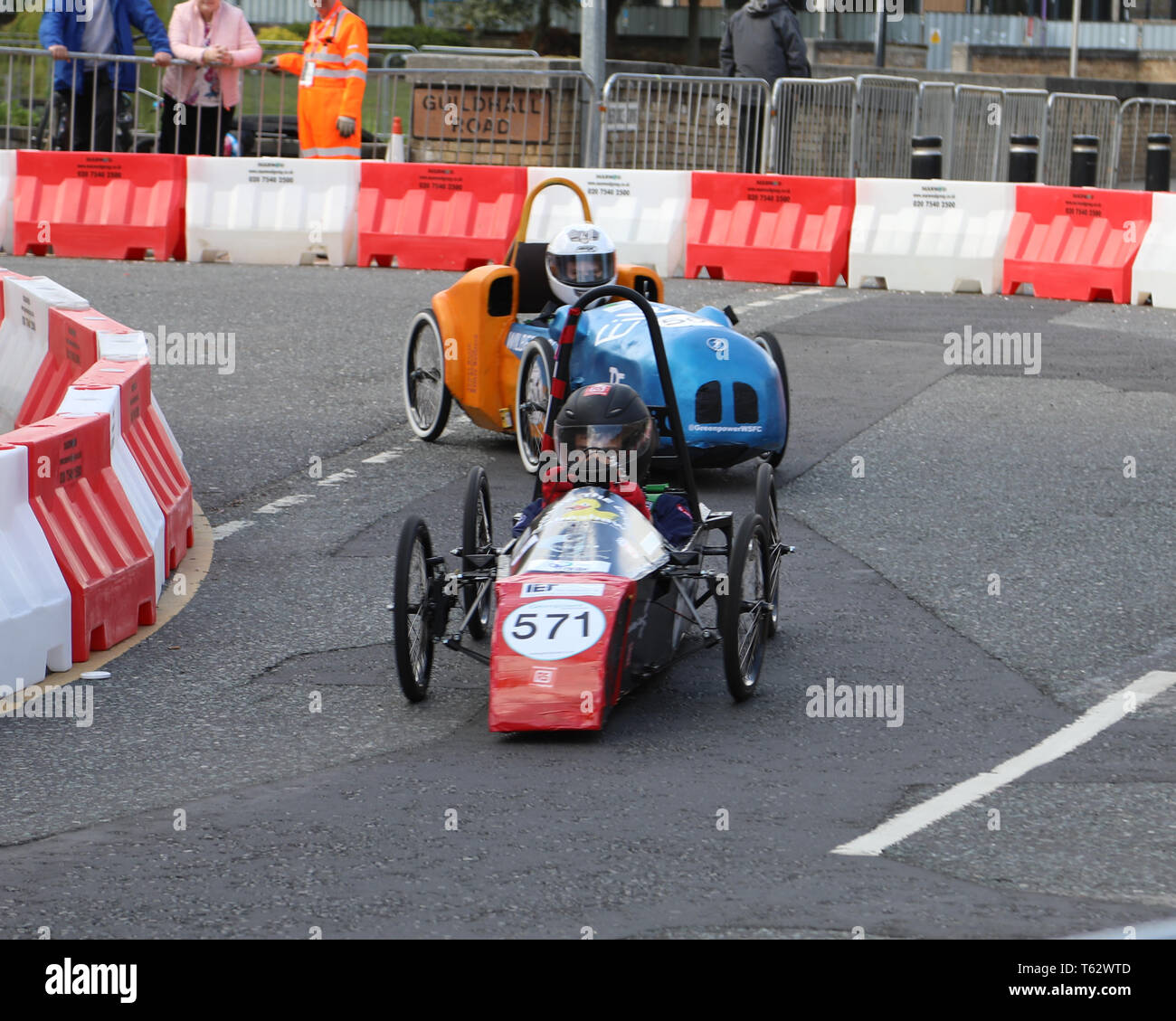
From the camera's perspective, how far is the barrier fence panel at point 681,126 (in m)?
21.0

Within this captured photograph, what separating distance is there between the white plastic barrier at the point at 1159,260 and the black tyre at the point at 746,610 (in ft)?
33.8

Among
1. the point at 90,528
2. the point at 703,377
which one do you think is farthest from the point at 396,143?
the point at 90,528

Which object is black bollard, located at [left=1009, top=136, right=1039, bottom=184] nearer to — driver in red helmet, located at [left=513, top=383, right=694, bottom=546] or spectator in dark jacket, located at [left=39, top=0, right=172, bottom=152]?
spectator in dark jacket, located at [left=39, top=0, right=172, bottom=152]

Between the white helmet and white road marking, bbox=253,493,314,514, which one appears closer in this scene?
white road marking, bbox=253,493,314,514

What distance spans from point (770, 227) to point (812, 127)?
13.3 feet

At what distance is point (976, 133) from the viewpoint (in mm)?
24109

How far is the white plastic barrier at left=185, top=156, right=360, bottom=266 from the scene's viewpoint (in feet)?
61.4

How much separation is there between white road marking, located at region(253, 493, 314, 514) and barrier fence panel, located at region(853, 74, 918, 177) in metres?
12.7

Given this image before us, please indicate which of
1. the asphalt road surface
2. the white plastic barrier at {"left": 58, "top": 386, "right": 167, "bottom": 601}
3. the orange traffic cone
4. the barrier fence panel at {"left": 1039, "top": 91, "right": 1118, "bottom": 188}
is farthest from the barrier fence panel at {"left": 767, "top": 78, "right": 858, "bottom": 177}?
the white plastic barrier at {"left": 58, "top": 386, "right": 167, "bottom": 601}

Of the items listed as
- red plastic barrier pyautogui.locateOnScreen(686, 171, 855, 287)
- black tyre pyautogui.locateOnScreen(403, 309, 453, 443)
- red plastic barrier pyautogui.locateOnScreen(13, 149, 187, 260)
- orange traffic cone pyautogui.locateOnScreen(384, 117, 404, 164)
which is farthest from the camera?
orange traffic cone pyautogui.locateOnScreen(384, 117, 404, 164)

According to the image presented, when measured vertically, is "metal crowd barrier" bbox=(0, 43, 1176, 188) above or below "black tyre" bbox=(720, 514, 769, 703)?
above

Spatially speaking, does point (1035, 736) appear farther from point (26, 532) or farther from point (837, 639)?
point (26, 532)

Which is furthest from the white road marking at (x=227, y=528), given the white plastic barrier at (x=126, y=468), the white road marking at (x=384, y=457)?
the white road marking at (x=384, y=457)

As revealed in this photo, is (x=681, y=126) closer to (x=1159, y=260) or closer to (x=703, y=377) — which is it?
(x=1159, y=260)
